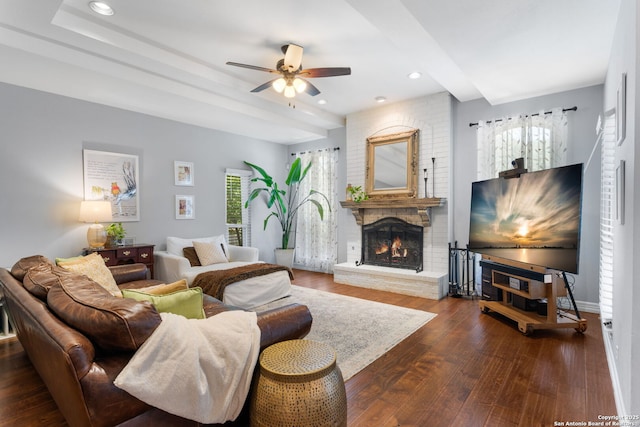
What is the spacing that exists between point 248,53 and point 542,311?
414 cm

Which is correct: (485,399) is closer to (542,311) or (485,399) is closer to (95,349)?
(542,311)

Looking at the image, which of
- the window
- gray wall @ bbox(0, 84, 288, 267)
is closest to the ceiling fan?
gray wall @ bbox(0, 84, 288, 267)

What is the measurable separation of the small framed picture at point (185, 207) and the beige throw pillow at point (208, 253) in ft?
2.49

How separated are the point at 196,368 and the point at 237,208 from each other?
197 inches

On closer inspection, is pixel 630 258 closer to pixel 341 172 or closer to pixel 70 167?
pixel 341 172

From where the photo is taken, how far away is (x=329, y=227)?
6.33 meters

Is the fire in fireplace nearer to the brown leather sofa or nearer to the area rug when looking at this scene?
the area rug

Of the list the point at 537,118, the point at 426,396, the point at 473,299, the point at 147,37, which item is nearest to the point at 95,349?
the point at 426,396

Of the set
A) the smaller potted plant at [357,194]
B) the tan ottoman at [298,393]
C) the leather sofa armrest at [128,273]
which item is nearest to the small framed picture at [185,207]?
the leather sofa armrest at [128,273]

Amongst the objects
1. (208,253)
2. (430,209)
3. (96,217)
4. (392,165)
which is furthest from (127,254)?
(430,209)

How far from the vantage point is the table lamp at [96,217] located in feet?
13.1

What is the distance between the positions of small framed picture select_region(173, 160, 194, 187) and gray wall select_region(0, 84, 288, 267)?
8 cm

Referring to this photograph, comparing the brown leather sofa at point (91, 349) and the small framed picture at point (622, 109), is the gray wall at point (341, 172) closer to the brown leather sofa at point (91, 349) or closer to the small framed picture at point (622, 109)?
the small framed picture at point (622, 109)

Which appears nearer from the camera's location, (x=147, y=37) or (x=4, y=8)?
(x=4, y=8)
